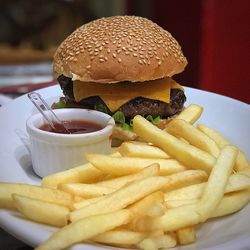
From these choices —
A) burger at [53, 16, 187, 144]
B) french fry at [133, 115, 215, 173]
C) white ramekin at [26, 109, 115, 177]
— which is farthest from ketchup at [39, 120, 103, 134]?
french fry at [133, 115, 215, 173]

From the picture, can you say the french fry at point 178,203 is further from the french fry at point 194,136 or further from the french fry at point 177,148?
the french fry at point 194,136

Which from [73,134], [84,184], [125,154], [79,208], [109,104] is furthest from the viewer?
[109,104]

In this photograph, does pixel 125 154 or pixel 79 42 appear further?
pixel 79 42

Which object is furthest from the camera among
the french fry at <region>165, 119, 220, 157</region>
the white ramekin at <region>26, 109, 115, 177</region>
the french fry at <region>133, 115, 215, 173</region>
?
the white ramekin at <region>26, 109, 115, 177</region>

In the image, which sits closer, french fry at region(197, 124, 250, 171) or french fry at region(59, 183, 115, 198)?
french fry at region(59, 183, 115, 198)

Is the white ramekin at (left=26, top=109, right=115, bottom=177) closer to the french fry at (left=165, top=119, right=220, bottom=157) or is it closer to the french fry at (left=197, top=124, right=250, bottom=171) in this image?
the french fry at (left=165, top=119, right=220, bottom=157)

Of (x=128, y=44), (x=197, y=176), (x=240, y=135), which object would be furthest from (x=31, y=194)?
(x=240, y=135)

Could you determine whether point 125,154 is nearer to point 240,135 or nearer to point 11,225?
point 11,225

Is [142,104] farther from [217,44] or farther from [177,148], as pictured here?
[217,44]
